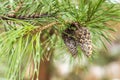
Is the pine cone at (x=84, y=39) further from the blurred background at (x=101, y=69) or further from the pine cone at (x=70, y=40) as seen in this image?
the blurred background at (x=101, y=69)

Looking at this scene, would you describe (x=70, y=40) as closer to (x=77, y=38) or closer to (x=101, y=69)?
(x=77, y=38)

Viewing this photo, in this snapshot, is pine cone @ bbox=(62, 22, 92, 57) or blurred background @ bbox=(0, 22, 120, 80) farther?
blurred background @ bbox=(0, 22, 120, 80)

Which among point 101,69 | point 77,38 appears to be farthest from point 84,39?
point 101,69

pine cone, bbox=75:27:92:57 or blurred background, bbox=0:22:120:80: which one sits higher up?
pine cone, bbox=75:27:92:57

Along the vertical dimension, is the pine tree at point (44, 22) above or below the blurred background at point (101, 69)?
above

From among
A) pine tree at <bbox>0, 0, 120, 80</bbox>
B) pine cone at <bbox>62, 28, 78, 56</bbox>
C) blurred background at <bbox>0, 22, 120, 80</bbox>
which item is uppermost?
pine tree at <bbox>0, 0, 120, 80</bbox>

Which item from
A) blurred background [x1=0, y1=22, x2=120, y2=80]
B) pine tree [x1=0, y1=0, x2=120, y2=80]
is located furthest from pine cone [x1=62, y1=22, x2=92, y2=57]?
blurred background [x1=0, y1=22, x2=120, y2=80]

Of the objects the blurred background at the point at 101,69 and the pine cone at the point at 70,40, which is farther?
the blurred background at the point at 101,69

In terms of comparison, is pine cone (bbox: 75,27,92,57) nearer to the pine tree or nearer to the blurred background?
the pine tree

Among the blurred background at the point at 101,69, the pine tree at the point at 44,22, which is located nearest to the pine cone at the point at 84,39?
the pine tree at the point at 44,22

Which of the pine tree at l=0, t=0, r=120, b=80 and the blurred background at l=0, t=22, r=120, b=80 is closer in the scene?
the pine tree at l=0, t=0, r=120, b=80

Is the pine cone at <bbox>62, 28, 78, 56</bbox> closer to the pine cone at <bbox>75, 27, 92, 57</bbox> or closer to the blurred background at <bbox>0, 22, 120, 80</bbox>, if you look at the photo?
the pine cone at <bbox>75, 27, 92, 57</bbox>

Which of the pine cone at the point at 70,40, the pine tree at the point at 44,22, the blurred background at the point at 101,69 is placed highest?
the pine tree at the point at 44,22
